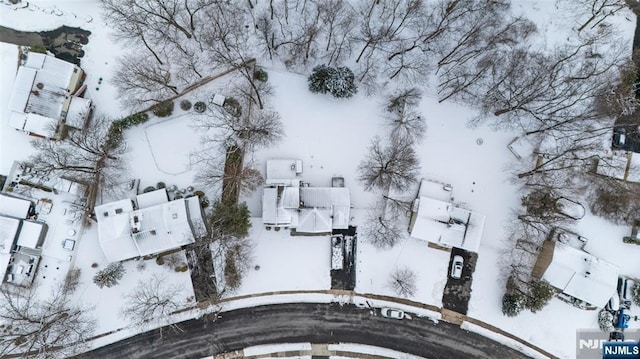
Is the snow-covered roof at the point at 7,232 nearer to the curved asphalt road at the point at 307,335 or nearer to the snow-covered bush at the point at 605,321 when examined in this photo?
the curved asphalt road at the point at 307,335

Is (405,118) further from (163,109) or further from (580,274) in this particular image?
(163,109)

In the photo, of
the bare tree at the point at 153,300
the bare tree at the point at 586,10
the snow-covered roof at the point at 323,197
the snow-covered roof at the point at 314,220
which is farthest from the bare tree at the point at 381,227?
the bare tree at the point at 586,10

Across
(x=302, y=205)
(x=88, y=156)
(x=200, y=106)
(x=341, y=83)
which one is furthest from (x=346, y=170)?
(x=88, y=156)

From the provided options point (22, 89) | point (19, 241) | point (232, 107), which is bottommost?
point (19, 241)

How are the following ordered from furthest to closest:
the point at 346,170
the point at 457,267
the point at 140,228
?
1. the point at 346,170
2. the point at 457,267
3. the point at 140,228

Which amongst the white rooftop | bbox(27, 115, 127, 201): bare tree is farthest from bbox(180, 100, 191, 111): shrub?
the white rooftop

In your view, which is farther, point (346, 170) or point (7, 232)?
point (346, 170)
